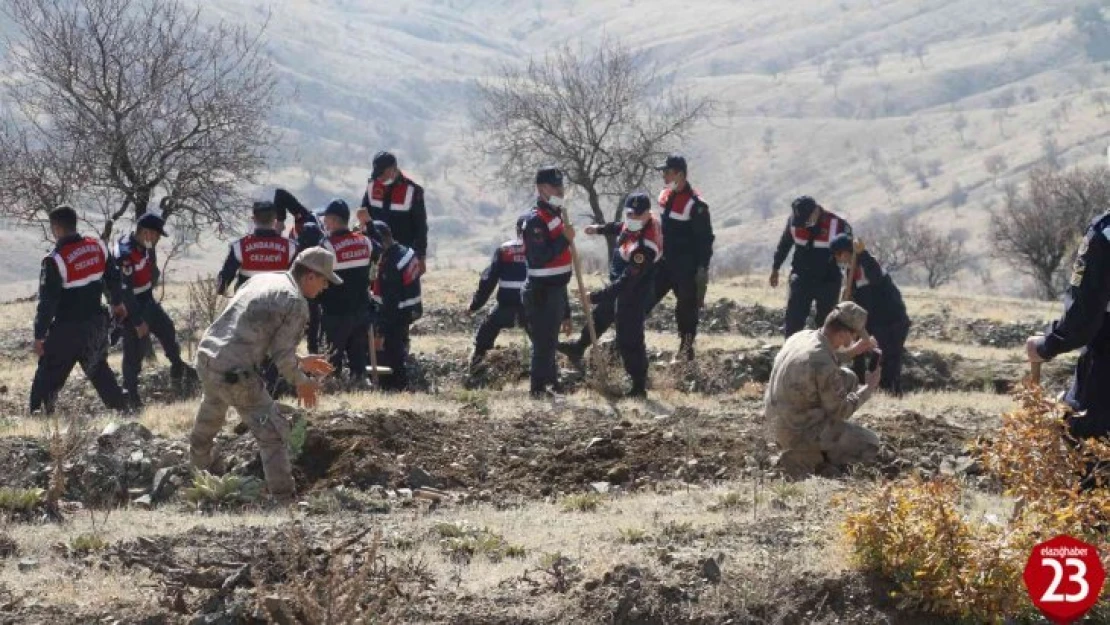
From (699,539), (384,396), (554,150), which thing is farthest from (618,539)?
(554,150)

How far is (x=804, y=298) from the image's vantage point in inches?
627

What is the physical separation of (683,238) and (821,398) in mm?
5731

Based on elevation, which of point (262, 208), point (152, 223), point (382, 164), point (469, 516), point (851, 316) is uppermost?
point (382, 164)

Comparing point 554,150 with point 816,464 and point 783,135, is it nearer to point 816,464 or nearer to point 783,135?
point 816,464

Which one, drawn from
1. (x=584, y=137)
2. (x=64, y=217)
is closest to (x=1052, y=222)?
(x=584, y=137)

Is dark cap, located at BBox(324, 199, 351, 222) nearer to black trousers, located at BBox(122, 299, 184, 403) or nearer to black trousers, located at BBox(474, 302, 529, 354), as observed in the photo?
black trousers, located at BBox(122, 299, 184, 403)

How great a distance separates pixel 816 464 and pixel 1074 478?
3311 mm

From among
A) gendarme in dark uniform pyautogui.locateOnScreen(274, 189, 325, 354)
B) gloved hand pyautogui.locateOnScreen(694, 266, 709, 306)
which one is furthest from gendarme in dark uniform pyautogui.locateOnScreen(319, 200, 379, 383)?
gloved hand pyautogui.locateOnScreen(694, 266, 709, 306)

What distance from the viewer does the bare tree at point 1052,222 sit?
138 ft

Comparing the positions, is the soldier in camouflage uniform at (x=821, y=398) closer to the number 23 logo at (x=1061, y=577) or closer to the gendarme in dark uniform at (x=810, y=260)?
the number 23 logo at (x=1061, y=577)

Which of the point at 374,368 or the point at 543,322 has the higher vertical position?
the point at 543,322

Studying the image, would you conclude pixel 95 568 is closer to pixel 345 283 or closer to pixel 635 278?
pixel 345 283

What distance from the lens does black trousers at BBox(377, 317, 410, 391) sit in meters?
15.5

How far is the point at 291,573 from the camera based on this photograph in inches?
264
